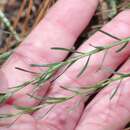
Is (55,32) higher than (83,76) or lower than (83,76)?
higher

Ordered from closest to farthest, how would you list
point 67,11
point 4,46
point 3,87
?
point 3,87 < point 67,11 < point 4,46

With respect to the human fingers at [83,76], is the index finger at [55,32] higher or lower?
higher

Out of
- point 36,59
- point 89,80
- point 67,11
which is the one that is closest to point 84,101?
point 89,80

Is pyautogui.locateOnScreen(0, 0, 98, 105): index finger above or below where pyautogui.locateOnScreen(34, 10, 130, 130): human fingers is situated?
above

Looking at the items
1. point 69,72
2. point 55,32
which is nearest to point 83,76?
point 69,72

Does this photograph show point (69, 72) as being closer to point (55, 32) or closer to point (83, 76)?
point (83, 76)

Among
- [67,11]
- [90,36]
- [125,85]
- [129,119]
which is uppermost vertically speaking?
[67,11]

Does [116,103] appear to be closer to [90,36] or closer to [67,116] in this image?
[67,116]

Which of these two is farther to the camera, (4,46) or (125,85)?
(4,46)
